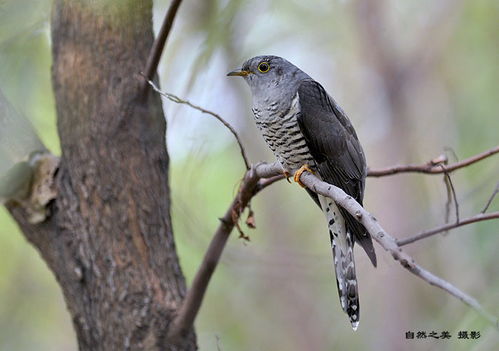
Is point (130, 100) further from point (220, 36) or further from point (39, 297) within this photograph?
point (39, 297)

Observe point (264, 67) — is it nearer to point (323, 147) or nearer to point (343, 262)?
point (323, 147)

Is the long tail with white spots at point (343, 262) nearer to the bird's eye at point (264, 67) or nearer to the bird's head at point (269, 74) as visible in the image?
the bird's head at point (269, 74)

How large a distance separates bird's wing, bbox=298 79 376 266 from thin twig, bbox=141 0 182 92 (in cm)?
75

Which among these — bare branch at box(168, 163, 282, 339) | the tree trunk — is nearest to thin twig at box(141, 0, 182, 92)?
the tree trunk

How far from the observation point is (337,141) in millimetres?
3006

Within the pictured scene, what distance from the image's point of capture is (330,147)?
298 centimetres

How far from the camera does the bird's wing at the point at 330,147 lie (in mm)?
2941

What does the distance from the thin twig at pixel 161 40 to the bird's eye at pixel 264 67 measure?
2.28 ft

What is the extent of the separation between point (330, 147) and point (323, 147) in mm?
39

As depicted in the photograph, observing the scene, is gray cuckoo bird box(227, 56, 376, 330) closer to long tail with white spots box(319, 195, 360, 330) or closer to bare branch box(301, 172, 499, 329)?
long tail with white spots box(319, 195, 360, 330)

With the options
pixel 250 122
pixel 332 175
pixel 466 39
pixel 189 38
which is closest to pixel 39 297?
pixel 250 122

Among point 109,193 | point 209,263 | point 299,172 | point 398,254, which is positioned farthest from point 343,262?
point 398,254

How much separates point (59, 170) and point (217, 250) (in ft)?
3.00

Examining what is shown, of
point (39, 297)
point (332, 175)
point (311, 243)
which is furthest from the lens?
point (311, 243)
